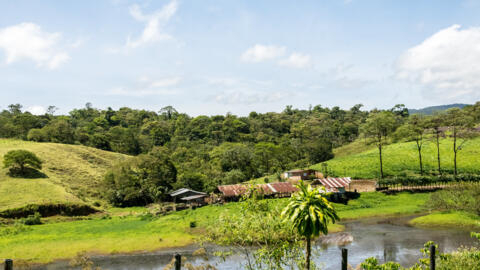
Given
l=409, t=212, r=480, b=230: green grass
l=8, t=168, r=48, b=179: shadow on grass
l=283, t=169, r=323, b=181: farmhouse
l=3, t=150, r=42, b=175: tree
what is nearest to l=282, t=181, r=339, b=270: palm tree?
l=409, t=212, r=480, b=230: green grass

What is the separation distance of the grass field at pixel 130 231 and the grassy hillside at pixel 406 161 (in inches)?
646

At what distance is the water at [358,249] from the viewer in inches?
1470

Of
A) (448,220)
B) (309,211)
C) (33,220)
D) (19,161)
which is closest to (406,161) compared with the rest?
(448,220)

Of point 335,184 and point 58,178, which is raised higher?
point 58,178

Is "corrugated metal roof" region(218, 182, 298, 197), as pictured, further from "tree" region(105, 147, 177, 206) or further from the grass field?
"tree" region(105, 147, 177, 206)

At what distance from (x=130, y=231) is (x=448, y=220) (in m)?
45.0

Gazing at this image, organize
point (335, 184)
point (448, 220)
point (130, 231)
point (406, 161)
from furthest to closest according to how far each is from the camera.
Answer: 1. point (406, 161)
2. point (335, 184)
3. point (130, 231)
4. point (448, 220)

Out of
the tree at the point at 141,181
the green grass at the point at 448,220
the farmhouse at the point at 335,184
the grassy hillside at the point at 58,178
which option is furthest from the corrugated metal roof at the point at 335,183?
the grassy hillside at the point at 58,178

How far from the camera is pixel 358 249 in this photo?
41.5 metres

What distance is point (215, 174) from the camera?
326 ft

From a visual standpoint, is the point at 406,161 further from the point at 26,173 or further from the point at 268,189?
the point at 26,173

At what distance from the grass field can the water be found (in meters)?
3.00

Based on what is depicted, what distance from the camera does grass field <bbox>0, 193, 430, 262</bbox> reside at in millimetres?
44906

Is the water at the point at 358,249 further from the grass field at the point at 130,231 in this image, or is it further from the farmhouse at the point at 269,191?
the farmhouse at the point at 269,191
